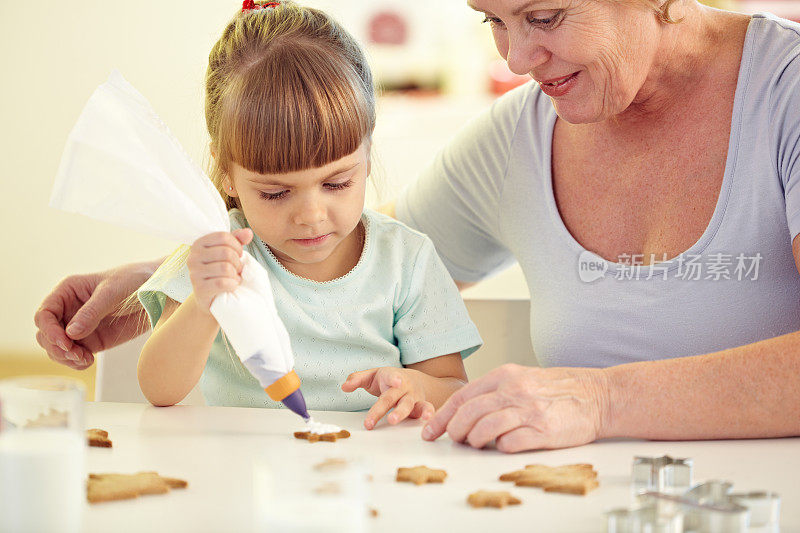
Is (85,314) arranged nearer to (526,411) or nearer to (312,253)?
(312,253)

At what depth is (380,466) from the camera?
97cm

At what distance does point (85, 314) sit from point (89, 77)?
3.40m

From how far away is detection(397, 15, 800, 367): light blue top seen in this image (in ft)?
4.31

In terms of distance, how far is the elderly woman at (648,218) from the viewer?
1.08 meters

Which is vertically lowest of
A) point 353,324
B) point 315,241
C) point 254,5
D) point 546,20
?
point 353,324

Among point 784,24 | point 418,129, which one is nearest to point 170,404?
point 784,24

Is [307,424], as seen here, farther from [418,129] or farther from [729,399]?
[418,129]

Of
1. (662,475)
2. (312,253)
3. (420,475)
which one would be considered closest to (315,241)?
(312,253)

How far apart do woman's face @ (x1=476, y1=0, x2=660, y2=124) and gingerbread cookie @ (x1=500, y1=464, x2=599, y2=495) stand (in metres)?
0.64

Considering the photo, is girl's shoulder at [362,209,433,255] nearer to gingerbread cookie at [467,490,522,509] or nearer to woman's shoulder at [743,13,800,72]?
woman's shoulder at [743,13,800,72]

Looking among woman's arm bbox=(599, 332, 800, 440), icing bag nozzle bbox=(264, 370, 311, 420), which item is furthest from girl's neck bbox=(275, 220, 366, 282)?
woman's arm bbox=(599, 332, 800, 440)

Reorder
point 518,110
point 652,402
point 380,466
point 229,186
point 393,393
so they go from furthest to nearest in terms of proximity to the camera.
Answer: point 518,110
point 229,186
point 393,393
point 652,402
point 380,466

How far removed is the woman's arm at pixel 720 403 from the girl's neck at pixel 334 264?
0.57 metres

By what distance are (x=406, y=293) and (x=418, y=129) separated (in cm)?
280
